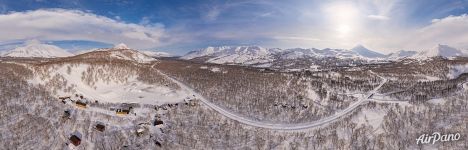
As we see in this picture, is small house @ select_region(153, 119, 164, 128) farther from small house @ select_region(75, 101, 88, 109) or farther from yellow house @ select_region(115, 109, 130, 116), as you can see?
small house @ select_region(75, 101, 88, 109)

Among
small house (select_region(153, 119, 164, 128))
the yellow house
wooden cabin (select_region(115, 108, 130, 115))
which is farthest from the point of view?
wooden cabin (select_region(115, 108, 130, 115))

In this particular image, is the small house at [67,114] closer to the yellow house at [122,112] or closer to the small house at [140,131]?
the yellow house at [122,112]

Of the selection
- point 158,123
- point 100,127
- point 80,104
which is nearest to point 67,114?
point 80,104

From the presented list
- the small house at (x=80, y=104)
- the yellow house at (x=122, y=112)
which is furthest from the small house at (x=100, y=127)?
the small house at (x=80, y=104)

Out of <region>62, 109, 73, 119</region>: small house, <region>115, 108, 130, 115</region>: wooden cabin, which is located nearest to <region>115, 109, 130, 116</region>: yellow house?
<region>115, 108, 130, 115</region>: wooden cabin

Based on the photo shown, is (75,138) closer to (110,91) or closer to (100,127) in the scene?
(100,127)

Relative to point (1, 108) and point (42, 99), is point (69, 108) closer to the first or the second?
point (42, 99)

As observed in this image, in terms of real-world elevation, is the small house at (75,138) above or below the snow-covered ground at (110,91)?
below

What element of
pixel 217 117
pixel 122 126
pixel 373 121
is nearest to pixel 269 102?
pixel 217 117
